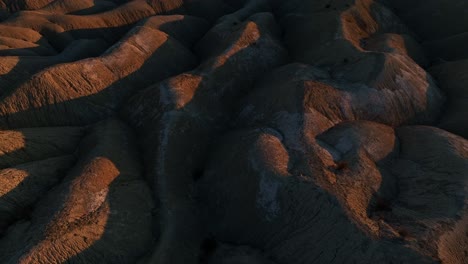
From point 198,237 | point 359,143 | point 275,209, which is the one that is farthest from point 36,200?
point 359,143

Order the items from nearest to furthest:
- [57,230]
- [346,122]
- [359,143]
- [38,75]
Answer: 1. [57,230]
2. [359,143]
3. [346,122]
4. [38,75]

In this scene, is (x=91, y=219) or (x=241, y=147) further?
(x=241, y=147)

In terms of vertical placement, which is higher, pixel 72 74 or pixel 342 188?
pixel 72 74

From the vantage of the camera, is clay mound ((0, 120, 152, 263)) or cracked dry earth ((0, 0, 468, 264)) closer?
clay mound ((0, 120, 152, 263))

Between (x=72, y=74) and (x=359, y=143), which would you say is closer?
(x=359, y=143)

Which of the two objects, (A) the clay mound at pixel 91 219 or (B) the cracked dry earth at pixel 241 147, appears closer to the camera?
(A) the clay mound at pixel 91 219

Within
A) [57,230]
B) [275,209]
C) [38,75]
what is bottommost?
[275,209]

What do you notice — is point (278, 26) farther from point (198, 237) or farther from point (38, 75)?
point (198, 237)

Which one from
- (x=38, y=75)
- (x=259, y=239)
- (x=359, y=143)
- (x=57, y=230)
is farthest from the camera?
(x=38, y=75)
